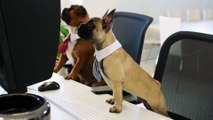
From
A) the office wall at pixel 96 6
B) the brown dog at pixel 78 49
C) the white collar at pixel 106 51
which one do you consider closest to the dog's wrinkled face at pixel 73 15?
the brown dog at pixel 78 49

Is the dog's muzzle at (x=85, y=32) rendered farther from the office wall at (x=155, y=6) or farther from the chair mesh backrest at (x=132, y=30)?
the office wall at (x=155, y=6)

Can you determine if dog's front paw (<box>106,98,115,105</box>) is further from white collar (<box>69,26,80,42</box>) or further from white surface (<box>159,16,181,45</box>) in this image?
white surface (<box>159,16,181,45</box>)

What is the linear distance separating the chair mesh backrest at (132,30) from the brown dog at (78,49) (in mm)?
320

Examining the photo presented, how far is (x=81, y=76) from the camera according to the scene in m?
1.55

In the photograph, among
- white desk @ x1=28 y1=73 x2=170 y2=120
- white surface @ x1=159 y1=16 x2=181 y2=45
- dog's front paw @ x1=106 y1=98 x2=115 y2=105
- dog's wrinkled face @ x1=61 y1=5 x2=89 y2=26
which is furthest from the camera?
white surface @ x1=159 y1=16 x2=181 y2=45

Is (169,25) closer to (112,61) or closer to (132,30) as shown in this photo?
(132,30)

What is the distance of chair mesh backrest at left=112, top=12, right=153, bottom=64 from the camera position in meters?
1.68

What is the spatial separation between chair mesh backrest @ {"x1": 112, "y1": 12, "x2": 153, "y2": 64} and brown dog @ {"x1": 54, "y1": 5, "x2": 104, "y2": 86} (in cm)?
32

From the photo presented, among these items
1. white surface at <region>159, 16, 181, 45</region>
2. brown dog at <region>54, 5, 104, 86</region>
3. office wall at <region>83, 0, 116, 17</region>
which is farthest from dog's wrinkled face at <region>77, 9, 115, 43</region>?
white surface at <region>159, 16, 181, 45</region>

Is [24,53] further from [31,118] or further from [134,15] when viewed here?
[134,15]

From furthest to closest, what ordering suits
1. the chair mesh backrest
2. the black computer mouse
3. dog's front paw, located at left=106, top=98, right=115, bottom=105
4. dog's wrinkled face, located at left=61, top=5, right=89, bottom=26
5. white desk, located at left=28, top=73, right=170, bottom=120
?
the chair mesh backrest → dog's wrinkled face, located at left=61, top=5, right=89, bottom=26 → the black computer mouse → dog's front paw, located at left=106, top=98, right=115, bottom=105 → white desk, located at left=28, top=73, right=170, bottom=120

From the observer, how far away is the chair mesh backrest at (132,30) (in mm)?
1685

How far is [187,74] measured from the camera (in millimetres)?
1345

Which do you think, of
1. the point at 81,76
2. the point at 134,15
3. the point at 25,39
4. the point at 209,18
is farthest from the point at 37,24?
the point at 209,18
